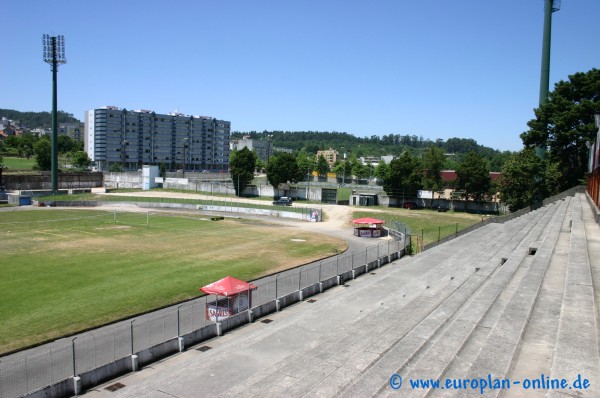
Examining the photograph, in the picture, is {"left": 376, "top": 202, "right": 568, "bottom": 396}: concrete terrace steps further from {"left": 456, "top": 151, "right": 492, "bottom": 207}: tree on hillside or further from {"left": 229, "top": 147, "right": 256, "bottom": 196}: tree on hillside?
{"left": 229, "top": 147, "right": 256, "bottom": 196}: tree on hillside

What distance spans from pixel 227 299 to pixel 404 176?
6515cm

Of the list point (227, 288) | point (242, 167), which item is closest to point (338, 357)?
point (227, 288)

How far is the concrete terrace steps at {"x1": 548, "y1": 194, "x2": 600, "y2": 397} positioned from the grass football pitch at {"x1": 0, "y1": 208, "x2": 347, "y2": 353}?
20.3 meters

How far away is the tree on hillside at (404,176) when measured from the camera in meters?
82.3

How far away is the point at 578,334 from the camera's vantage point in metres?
10.0

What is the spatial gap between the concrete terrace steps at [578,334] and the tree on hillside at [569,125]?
48038 mm

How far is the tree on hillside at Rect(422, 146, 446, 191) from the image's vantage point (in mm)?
84438

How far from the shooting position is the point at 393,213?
73.2 meters

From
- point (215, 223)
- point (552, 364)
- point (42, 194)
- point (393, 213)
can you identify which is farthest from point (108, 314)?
point (42, 194)

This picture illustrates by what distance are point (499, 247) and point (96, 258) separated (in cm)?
3092

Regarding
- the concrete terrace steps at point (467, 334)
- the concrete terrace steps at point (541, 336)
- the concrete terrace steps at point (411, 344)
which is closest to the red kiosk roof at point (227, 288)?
the concrete terrace steps at point (411, 344)

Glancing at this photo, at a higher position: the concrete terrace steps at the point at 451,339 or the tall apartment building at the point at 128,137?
the tall apartment building at the point at 128,137

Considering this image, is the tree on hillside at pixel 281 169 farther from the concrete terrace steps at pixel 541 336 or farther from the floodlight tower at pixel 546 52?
the concrete terrace steps at pixel 541 336

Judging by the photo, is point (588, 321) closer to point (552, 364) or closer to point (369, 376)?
point (552, 364)
